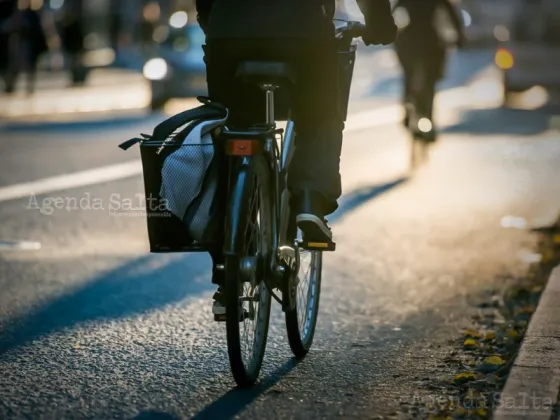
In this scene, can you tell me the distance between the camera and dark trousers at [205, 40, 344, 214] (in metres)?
5.17

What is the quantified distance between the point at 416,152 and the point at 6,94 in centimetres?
1421

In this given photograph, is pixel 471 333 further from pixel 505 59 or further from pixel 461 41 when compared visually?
pixel 505 59

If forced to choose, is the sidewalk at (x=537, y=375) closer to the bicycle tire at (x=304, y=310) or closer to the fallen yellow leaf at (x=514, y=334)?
the fallen yellow leaf at (x=514, y=334)

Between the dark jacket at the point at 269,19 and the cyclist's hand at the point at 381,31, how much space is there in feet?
1.24

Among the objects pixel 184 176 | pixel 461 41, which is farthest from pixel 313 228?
pixel 461 41

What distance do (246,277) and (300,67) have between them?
898mm

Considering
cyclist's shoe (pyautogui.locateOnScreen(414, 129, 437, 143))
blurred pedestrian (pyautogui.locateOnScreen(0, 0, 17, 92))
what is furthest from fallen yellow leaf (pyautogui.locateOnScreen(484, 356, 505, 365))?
blurred pedestrian (pyautogui.locateOnScreen(0, 0, 17, 92))

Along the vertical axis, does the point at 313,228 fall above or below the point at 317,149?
below

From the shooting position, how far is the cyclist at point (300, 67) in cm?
513

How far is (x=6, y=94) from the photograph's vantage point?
86.7 feet

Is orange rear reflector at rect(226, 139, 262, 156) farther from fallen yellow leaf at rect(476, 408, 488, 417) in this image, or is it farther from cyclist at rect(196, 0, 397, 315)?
fallen yellow leaf at rect(476, 408, 488, 417)

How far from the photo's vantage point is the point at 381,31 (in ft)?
18.2

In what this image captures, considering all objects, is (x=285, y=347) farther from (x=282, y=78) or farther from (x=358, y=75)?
(x=358, y=75)

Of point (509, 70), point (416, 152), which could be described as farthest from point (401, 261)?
point (509, 70)
